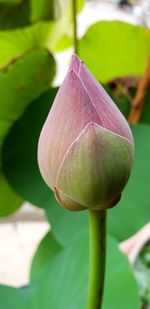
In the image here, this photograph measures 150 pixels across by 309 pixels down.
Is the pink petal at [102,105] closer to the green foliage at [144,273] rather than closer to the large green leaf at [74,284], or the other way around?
the large green leaf at [74,284]

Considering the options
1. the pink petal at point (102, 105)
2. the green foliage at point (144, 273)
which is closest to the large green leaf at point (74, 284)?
the pink petal at point (102, 105)

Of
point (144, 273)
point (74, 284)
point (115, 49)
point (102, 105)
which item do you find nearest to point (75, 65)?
point (102, 105)

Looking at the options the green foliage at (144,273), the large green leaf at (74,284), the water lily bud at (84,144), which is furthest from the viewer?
the green foliage at (144,273)

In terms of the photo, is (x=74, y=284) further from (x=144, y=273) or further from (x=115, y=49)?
(x=144, y=273)

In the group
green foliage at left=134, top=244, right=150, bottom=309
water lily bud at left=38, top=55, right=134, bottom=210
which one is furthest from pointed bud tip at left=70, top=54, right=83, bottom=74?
green foliage at left=134, top=244, right=150, bottom=309

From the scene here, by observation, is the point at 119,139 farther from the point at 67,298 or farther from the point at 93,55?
the point at 93,55

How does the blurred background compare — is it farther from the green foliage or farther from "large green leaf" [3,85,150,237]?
the green foliage
